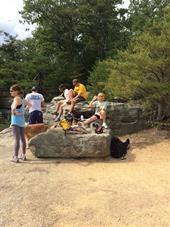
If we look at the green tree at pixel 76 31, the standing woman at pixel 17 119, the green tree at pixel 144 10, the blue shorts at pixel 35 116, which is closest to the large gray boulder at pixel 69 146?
the standing woman at pixel 17 119

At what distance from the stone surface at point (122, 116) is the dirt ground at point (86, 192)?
263 cm

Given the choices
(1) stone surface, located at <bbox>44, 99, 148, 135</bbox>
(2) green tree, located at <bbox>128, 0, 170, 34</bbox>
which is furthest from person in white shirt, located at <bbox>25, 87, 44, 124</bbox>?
(2) green tree, located at <bbox>128, 0, 170, 34</bbox>

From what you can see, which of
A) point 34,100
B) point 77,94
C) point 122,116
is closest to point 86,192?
point 34,100

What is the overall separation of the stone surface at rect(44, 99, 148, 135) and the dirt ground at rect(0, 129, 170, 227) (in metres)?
2.63

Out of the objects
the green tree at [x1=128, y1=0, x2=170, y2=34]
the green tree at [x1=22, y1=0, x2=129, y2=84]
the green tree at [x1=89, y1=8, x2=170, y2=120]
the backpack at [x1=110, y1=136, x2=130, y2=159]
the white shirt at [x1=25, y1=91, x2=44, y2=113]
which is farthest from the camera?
the green tree at [x1=128, y1=0, x2=170, y2=34]

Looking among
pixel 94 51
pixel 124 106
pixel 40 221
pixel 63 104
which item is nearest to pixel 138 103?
pixel 124 106

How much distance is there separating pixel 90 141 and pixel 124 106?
3.56 m

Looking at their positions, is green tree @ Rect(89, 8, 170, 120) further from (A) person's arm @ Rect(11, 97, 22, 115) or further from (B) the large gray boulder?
(A) person's arm @ Rect(11, 97, 22, 115)

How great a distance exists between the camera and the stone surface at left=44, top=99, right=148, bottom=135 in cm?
1305

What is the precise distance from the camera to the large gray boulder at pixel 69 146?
32.7ft

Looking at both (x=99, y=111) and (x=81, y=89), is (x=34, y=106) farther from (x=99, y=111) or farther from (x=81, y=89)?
(x=81, y=89)

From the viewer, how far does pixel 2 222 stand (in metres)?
6.09

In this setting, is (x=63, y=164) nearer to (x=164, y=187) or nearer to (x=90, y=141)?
(x=90, y=141)

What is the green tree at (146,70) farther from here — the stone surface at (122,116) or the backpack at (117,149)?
the backpack at (117,149)
